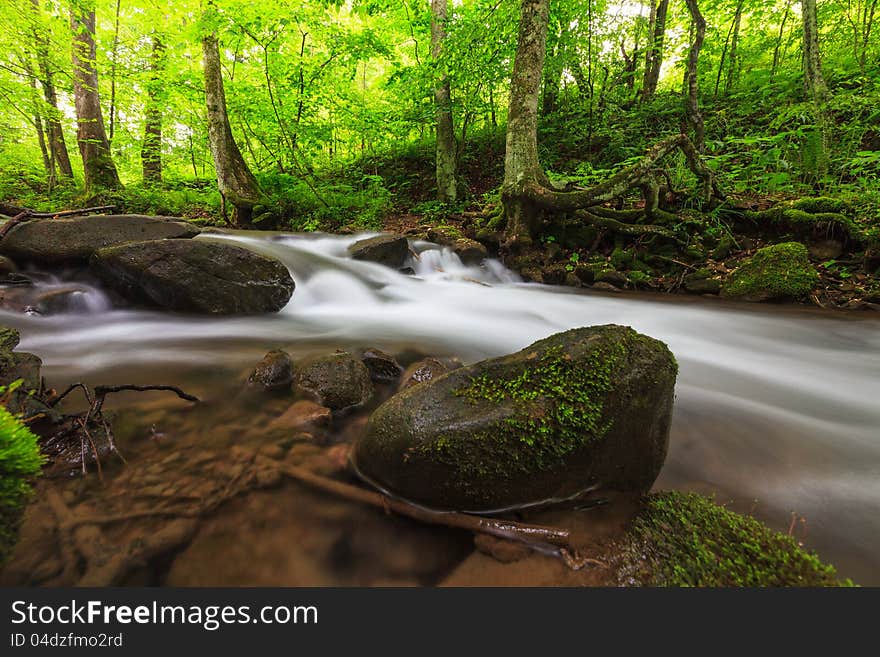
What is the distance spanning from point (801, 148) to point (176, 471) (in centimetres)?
1103

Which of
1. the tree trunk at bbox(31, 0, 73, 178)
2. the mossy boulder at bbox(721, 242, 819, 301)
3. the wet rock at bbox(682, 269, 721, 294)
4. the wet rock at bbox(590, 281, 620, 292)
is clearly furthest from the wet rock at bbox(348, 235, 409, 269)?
the tree trunk at bbox(31, 0, 73, 178)

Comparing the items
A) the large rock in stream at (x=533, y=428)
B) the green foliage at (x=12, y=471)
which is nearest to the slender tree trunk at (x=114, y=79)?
the green foliage at (x=12, y=471)

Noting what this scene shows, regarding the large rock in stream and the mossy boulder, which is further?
the mossy boulder

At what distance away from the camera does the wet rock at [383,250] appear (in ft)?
23.4

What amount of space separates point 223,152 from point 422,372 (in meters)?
8.78

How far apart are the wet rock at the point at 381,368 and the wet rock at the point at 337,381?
0.52 feet

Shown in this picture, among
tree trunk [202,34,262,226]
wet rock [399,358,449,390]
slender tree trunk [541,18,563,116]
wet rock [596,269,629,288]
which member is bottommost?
wet rock [399,358,449,390]

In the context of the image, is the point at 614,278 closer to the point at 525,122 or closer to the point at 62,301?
the point at 525,122

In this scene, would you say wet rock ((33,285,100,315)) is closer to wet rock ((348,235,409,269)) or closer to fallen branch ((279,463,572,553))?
wet rock ((348,235,409,269))

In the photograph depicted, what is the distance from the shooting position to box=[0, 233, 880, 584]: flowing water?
1982mm

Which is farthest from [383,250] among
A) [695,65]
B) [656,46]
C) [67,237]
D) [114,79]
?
[114,79]

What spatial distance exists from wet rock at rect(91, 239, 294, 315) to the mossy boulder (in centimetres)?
666

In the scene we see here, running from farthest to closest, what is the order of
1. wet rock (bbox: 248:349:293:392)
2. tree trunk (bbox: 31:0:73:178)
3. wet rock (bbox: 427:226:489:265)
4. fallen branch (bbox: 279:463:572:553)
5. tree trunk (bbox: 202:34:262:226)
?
tree trunk (bbox: 31:0:73:178) < tree trunk (bbox: 202:34:262:226) < wet rock (bbox: 427:226:489:265) < wet rock (bbox: 248:349:293:392) < fallen branch (bbox: 279:463:572:553)

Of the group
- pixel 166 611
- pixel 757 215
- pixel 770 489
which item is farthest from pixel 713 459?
pixel 757 215
